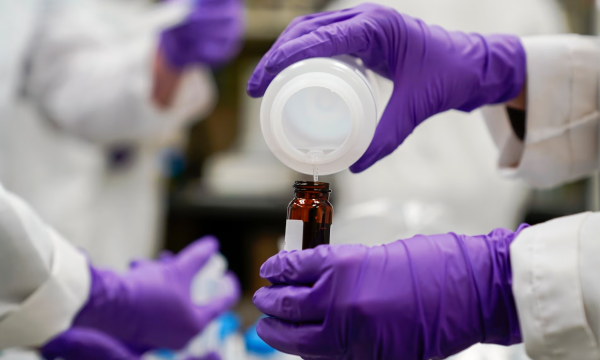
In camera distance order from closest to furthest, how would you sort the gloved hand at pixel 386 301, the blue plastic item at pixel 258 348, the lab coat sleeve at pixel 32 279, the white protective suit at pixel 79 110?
the gloved hand at pixel 386 301
the lab coat sleeve at pixel 32 279
the blue plastic item at pixel 258 348
the white protective suit at pixel 79 110

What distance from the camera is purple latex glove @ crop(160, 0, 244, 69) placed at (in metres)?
1.68

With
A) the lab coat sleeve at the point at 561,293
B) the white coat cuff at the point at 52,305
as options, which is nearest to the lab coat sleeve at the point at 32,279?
the white coat cuff at the point at 52,305

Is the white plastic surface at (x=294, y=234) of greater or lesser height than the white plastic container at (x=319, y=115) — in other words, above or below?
below

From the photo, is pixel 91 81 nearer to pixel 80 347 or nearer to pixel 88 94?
pixel 88 94

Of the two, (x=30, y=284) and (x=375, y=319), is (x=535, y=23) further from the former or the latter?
(x=30, y=284)

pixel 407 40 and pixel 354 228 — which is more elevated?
pixel 407 40

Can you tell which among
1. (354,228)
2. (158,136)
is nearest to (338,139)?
(354,228)

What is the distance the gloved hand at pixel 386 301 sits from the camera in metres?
0.54

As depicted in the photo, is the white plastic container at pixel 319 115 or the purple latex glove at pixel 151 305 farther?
the purple latex glove at pixel 151 305

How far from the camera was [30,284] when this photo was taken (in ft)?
2.23

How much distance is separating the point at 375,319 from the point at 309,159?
0.18m

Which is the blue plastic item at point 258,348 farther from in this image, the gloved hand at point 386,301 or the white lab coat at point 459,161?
the white lab coat at point 459,161

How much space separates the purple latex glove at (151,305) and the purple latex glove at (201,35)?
3.02 ft

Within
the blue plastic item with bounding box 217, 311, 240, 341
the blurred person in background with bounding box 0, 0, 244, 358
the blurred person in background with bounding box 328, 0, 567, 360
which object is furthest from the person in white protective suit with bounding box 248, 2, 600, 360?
Result: the blurred person in background with bounding box 328, 0, 567, 360
